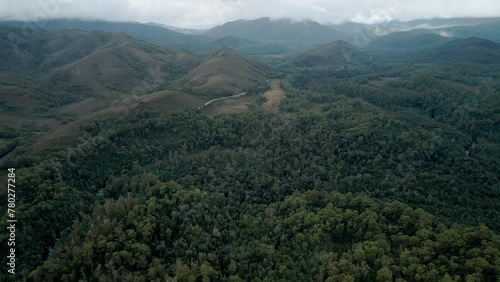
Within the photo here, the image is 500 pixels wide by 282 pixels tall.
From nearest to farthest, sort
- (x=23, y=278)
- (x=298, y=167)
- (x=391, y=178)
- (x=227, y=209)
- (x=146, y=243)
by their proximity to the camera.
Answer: (x=23, y=278)
(x=146, y=243)
(x=227, y=209)
(x=391, y=178)
(x=298, y=167)

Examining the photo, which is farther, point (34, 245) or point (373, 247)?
point (34, 245)

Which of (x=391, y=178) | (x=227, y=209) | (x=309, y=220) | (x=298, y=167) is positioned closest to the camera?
(x=309, y=220)

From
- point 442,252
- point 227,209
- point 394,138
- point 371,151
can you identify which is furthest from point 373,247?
point 394,138

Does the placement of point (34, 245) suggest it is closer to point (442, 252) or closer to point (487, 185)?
point (442, 252)

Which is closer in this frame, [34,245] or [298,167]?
[34,245]

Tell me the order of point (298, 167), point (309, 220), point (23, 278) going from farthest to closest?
point (298, 167)
point (309, 220)
point (23, 278)

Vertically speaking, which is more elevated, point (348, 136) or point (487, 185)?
point (348, 136)

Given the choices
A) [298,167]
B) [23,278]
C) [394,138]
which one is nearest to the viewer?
[23,278]

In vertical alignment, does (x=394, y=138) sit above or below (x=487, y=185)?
above

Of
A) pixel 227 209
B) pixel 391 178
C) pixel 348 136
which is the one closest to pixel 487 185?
pixel 391 178

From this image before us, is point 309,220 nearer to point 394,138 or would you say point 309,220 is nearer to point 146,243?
point 146,243
